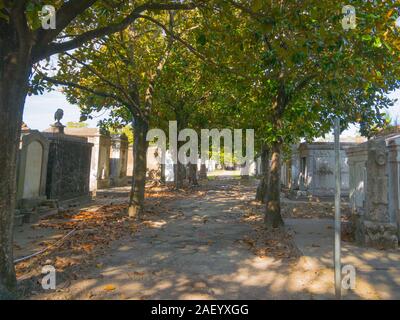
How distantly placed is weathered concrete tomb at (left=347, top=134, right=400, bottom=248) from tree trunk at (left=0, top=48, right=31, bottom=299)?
6.61 metres

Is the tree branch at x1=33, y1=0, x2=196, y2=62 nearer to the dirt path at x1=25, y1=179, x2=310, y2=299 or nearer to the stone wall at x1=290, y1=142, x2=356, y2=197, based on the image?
the dirt path at x1=25, y1=179, x2=310, y2=299

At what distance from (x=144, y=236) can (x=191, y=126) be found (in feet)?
55.9

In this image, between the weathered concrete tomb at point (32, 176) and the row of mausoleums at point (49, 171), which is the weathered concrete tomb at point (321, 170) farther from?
the weathered concrete tomb at point (32, 176)

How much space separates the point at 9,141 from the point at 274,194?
271 inches

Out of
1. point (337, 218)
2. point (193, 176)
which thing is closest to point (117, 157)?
point (193, 176)

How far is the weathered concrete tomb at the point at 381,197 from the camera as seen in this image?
7359 millimetres

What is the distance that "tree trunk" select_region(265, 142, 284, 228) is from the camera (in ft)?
31.8

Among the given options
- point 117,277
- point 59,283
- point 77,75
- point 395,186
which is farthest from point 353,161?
point 77,75

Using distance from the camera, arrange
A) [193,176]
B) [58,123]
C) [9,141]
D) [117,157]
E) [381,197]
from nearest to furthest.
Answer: [9,141] < [381,197] < [58,123] < [117,157] < [193,176]

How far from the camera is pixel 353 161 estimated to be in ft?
30.7

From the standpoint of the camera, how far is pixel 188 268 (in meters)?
5.85

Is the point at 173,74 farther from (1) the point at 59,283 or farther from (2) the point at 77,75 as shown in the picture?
(1) the point at 59,283

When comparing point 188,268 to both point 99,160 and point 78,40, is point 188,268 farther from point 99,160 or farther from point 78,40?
point 99,160

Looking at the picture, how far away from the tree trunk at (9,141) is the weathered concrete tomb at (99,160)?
18100mm
